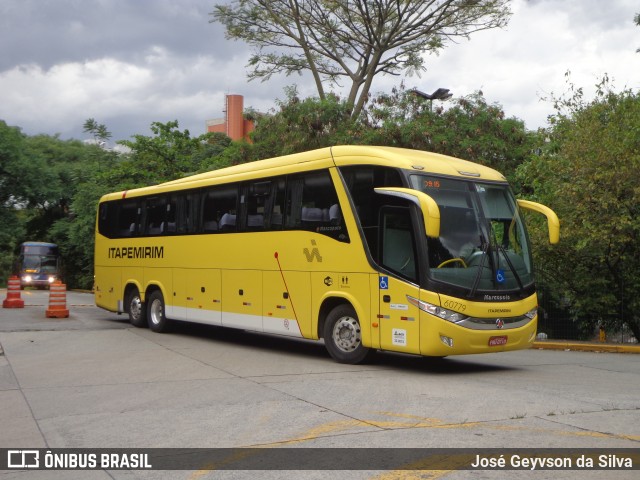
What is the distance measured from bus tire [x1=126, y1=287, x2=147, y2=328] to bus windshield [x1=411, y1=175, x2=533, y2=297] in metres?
10.2

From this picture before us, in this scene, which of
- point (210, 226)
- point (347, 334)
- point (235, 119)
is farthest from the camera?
point (235, 119)

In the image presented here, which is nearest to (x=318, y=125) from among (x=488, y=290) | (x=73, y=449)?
(x=488, y=290)

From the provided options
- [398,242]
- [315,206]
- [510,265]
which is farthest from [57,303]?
[510,265]

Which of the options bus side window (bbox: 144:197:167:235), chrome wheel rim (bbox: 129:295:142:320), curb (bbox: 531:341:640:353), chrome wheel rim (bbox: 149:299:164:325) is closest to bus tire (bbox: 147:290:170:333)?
chrome wheel rim (bbox: 149:299:164:325)

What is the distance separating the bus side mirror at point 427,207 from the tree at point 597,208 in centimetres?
745

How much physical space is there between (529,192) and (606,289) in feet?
22.4

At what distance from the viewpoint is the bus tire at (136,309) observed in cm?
1945

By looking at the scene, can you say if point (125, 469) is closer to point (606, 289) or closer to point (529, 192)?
point (606, 289)

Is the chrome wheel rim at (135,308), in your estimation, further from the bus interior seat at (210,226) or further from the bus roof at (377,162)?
the bus roof at (377,162)

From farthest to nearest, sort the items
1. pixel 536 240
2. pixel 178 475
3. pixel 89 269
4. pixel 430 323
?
pixel 89 269 → pixel 536 240 → pixel 430 323 → pixel 178 475

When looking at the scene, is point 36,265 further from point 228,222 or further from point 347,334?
point 347,334

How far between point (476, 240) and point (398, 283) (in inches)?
53.5

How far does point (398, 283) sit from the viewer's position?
1169cm

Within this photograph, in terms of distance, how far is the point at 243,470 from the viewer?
6.02m
